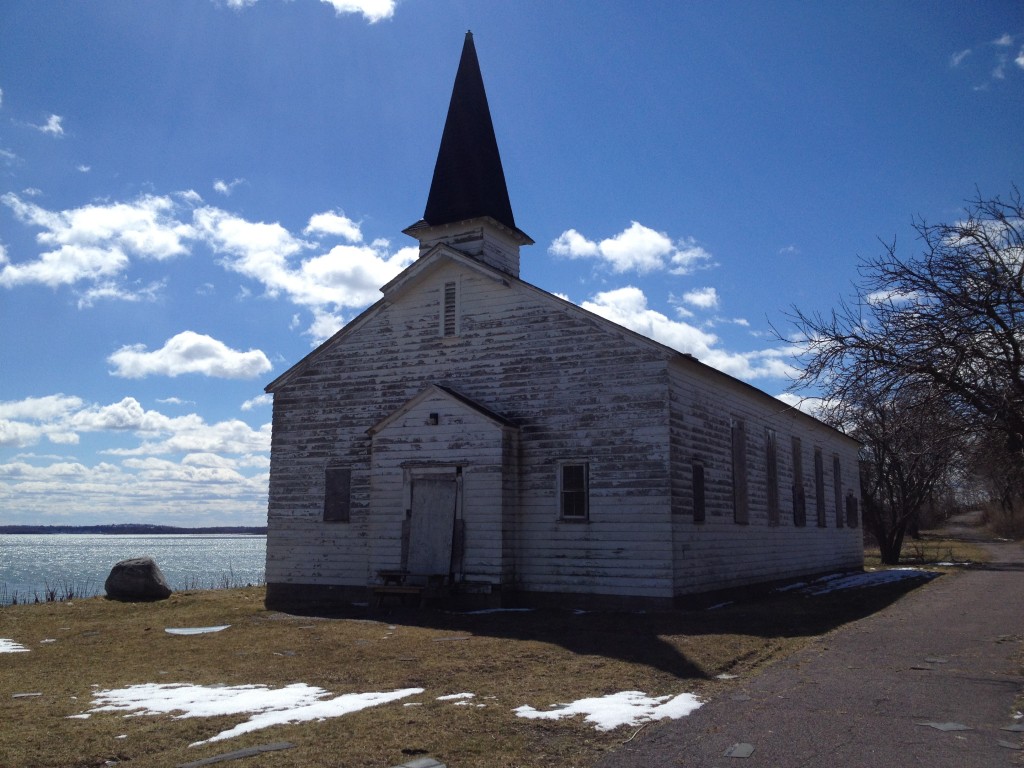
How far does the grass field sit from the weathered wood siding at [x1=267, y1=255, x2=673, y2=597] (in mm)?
1374

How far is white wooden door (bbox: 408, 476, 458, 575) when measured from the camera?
17.7 metres

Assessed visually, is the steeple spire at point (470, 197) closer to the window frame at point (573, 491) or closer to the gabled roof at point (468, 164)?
the gabled roof at point (468, 164)

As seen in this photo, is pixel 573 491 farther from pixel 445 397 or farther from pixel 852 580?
pixel 852 580

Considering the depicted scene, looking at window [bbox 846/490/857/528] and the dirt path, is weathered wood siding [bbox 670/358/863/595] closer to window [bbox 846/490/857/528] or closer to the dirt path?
window [bbox 846/490/857/528]

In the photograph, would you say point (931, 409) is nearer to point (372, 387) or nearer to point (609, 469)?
point (609, 469)

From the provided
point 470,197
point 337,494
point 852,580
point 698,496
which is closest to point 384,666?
point 698,496

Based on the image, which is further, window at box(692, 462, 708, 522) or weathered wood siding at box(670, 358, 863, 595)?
window at box(692, 462, 708, 522)

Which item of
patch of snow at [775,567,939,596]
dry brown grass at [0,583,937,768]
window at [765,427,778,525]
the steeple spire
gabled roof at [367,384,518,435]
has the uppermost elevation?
the steeple spire

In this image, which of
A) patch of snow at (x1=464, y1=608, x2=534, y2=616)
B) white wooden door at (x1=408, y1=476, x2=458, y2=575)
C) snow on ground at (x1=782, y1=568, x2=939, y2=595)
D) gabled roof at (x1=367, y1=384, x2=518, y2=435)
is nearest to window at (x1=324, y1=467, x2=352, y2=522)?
gabled roof at (x1=367, y1=384, x2=518, y2=435)

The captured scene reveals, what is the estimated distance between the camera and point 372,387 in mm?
20203

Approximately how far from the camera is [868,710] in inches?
319

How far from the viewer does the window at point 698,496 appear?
58.5 feet

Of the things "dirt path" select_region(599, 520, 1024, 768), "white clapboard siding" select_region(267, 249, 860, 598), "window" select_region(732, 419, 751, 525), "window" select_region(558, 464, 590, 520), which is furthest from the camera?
"window" select_region(732, 419, 751, 525)

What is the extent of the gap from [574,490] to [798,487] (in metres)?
10.4
